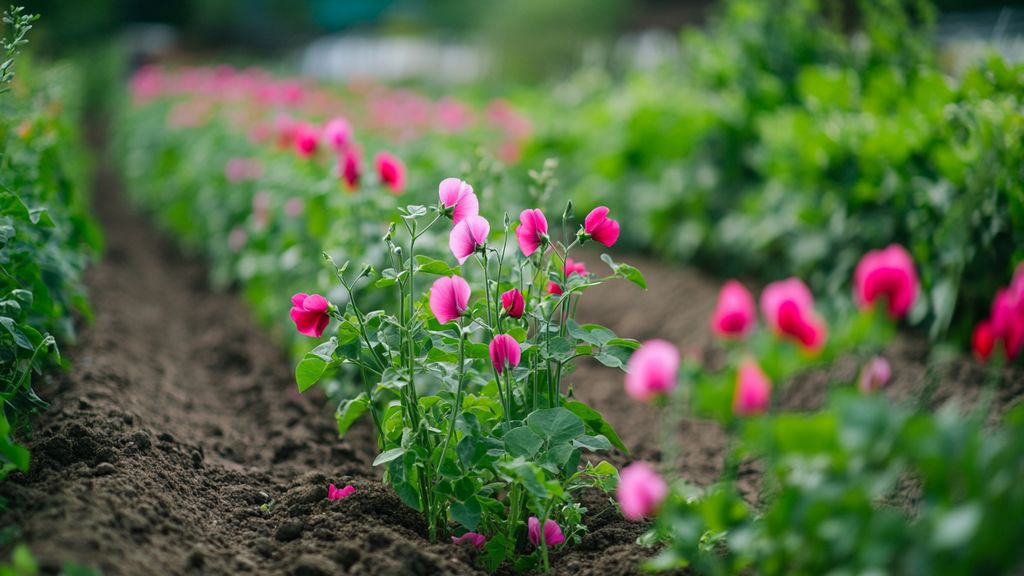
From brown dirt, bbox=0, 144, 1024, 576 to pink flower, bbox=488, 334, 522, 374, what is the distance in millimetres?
443

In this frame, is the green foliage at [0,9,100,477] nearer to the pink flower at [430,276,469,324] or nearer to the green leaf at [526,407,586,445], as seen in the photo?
the pink flower at [430,276,469,324]


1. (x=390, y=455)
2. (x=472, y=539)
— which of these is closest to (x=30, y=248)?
(x=390, y=455)

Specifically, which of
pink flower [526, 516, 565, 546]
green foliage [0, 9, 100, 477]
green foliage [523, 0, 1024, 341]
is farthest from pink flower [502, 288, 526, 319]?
green foliage [523, 0, 1024, 341]

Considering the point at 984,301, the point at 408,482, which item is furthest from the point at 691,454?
the point at 408,482

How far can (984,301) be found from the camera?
326 cm

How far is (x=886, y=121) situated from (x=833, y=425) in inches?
115

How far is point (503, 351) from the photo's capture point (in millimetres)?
1729

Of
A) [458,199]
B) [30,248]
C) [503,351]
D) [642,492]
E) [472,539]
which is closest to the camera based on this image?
[642,492]

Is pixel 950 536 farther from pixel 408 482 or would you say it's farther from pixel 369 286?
pixel 369 286

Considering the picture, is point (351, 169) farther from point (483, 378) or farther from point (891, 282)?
point (891, 282)

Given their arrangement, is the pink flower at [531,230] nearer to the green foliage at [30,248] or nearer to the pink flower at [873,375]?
the pink flower at [873,375]

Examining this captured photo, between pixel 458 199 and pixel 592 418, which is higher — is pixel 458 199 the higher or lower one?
the higher one

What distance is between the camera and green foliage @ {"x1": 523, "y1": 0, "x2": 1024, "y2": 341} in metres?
3.15

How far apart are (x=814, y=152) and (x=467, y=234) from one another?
8.93ft
